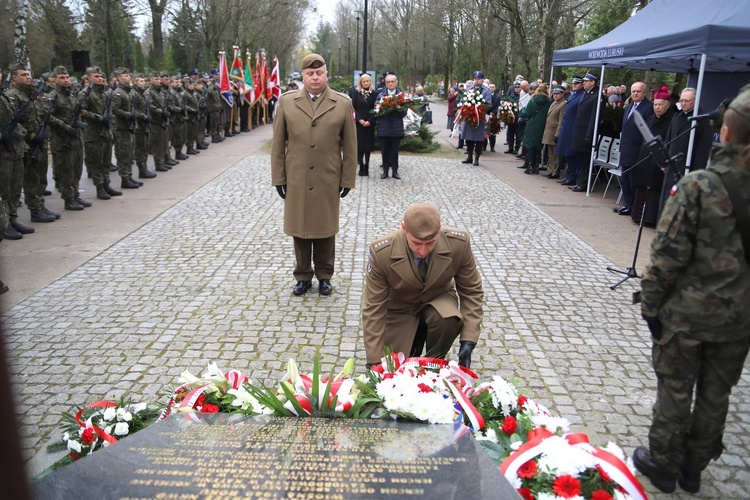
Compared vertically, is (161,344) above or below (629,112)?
below

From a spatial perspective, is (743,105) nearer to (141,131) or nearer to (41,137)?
(41,137)

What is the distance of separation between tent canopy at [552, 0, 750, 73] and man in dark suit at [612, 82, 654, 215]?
63 cm

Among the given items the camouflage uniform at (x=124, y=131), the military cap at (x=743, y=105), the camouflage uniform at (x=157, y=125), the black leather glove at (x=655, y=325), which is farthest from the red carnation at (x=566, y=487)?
the camouflage uniform at (x=157, y=125)

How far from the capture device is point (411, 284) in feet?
11.6

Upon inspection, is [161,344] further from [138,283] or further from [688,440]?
[688,440]

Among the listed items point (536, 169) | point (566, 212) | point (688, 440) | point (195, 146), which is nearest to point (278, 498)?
point (688, 440)

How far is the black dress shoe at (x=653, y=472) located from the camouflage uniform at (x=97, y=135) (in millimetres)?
9758

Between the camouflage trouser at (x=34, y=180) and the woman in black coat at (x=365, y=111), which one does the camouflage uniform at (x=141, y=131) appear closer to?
the camouflage trouser at (x=34, y=180)

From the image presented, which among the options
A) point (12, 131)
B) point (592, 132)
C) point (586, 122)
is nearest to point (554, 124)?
point (586, 122)

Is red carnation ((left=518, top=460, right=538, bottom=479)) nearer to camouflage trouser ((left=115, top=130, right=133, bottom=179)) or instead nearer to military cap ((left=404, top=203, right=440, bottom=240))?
military cap ((left=404, top=203, right=440, bottom=240))

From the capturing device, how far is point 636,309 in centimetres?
574

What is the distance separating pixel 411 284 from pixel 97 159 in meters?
8.71

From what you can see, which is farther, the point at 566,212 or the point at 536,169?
the point at 536,169

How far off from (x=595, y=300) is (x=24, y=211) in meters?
8.56
